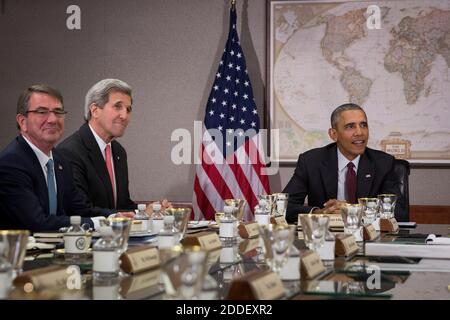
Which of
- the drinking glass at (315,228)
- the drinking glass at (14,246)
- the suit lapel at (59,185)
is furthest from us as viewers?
the suit lapel at (59,185)

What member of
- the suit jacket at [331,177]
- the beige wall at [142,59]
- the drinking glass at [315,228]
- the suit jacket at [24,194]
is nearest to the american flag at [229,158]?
the beige wall at [142,59]

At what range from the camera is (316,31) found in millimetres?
5938

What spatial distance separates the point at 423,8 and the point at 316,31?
89 centimetres

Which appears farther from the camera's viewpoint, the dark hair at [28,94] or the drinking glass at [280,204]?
the dark hair at [28,94]

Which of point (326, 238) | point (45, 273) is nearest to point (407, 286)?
point (326, 238)

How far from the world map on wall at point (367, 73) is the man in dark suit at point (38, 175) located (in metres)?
2.61

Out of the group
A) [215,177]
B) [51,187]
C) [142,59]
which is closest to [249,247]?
[51,187]

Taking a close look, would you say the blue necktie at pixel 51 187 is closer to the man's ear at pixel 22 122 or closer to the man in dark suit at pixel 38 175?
the man in dark suit at pixel 38 175

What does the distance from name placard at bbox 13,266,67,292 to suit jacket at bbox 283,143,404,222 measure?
3.01 m

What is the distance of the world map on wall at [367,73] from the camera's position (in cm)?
575

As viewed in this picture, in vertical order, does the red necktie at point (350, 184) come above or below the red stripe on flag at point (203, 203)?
above

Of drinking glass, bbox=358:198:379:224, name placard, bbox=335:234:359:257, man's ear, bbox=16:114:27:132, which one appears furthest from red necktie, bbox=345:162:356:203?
name placard, bbox=335:234:359:257

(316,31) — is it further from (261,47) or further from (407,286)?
(407,286)

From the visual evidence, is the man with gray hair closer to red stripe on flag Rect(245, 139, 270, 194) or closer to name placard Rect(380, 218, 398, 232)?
red stripe on flag Rect(245, 139, 270, 194)
